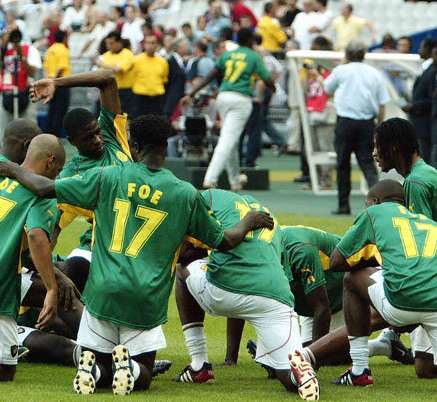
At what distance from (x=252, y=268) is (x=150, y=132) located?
0.99 m

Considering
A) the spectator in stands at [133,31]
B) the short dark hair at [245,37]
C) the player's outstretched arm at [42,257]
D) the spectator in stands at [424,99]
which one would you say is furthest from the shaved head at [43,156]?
the spectator in stands at [133,31]

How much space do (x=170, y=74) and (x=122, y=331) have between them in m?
15.6

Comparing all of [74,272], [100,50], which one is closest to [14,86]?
[100,50]

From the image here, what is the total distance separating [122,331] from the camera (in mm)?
7895

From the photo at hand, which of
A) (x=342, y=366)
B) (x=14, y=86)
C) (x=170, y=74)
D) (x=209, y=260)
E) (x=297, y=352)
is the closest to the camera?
(x=297, y=352)

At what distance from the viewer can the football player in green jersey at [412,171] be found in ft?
27.8

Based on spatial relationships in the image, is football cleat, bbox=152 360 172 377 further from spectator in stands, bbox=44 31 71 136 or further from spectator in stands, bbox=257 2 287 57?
spectator in stands, bbox=257 2 287 57

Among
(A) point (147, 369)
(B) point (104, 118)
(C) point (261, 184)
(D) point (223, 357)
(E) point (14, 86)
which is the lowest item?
(C) point (261, 184)

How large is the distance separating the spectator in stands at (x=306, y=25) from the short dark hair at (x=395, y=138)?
18.1m

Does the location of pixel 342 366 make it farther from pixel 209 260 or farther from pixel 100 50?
pixel 100 50

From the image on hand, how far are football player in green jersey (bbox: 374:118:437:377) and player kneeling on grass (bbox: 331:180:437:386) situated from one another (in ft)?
1.02

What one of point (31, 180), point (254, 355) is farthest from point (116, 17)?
point (31, 180)

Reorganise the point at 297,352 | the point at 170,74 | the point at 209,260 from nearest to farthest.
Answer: the point at 297,352, the point at 209,260, the point at 170,74

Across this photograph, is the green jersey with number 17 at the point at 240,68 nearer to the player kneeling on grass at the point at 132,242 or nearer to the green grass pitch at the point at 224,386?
the green grass pitch at the point at 224,386
